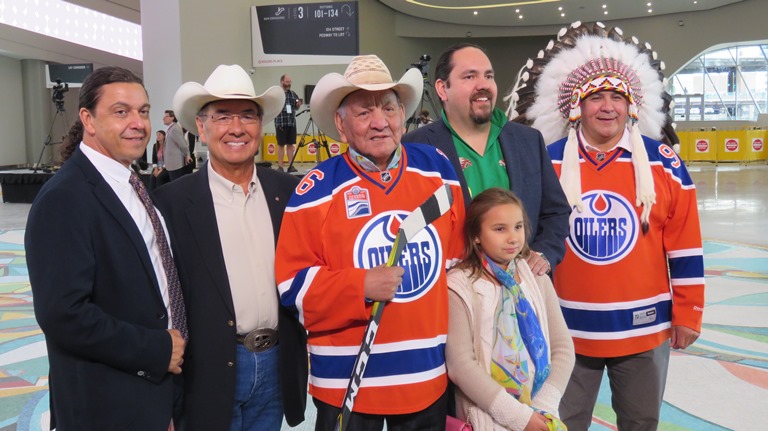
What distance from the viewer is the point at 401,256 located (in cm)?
171

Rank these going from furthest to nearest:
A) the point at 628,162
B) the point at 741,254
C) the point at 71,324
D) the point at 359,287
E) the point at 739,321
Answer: the point at 741,254
the point at 739,321
the point at 628,162
the point at 359,287
the point at 71,324

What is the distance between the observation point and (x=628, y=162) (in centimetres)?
230

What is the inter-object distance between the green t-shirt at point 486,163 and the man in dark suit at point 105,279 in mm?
999

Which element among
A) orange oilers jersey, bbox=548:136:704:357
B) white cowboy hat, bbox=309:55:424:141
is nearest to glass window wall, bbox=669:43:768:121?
orange oilers jersey, bbox=548:136:704:357

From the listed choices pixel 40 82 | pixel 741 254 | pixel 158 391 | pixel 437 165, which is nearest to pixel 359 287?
pixel 437 165

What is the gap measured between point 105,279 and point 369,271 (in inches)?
25.3

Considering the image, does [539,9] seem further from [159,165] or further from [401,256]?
[401,256]

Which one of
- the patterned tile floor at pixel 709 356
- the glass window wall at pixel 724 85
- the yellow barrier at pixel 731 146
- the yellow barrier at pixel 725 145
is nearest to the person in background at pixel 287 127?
the patterned tile floor at pixel 709 356

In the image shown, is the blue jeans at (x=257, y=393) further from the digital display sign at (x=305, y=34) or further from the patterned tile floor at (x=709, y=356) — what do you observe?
the digital display sign at (x=305, y=34)

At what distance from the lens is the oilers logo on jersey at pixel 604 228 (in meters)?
2.26

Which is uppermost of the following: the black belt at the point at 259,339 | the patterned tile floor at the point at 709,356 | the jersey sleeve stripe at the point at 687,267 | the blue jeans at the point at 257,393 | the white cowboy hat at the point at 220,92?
the white cowboy hat at the point at 220,92

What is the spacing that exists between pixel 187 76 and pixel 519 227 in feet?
44.6

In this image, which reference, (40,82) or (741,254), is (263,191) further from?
(40,82)

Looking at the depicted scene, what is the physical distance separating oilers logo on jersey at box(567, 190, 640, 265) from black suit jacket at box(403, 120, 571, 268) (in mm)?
122
